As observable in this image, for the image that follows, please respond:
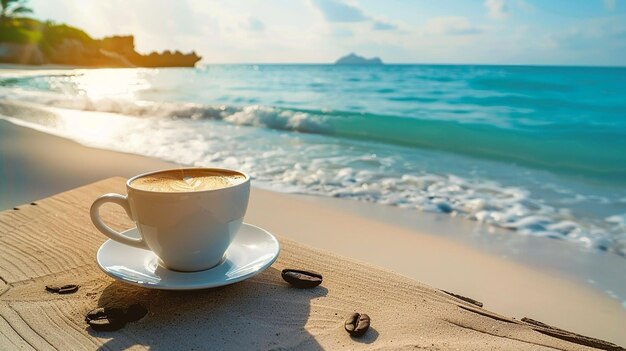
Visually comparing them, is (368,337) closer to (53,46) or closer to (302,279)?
(302,279)

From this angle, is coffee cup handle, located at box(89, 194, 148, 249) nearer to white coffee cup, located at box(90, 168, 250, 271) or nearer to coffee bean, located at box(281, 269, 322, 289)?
white coffee cup, located at box(90, 168, 250, 271)

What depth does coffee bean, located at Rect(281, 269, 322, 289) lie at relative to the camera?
3.16 feet

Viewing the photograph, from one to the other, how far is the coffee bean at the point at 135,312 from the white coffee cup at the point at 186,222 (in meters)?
0.14

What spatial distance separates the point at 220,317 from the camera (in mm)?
831

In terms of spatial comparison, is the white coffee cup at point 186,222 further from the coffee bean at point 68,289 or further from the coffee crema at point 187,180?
the coffee bean at point 68,289

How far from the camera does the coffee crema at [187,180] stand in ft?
3.34

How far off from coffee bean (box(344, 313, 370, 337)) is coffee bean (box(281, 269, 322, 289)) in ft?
0.45

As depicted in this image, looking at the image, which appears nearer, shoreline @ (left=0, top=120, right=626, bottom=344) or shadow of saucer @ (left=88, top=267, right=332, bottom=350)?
shadow of saucer @ (left=88, top=267, right=332, bottom=350)

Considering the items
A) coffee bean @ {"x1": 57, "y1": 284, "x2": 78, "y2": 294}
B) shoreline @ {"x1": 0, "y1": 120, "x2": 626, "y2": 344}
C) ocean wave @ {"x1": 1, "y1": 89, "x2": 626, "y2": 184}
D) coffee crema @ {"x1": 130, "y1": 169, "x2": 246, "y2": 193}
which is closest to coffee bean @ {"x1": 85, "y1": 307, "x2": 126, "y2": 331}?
coffee bean @ {"x1": 57, "y1": 284, "x2": 78, "y2": 294}

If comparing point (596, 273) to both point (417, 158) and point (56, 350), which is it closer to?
point (56, 350)

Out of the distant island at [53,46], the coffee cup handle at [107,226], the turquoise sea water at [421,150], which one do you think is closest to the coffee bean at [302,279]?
the coffee cup handle at [107,226]

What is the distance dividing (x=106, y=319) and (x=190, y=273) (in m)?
0.21

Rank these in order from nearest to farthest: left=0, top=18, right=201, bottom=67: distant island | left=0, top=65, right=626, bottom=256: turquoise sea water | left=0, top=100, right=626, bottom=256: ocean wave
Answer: left=0, top=100, right=626, bottom=256: ocean wave
left=0, top=65, right=626, bottom=256: turquoise sea water
left=0, top=18, right=201, bottom=67: distant island

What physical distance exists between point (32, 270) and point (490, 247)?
2.25m
